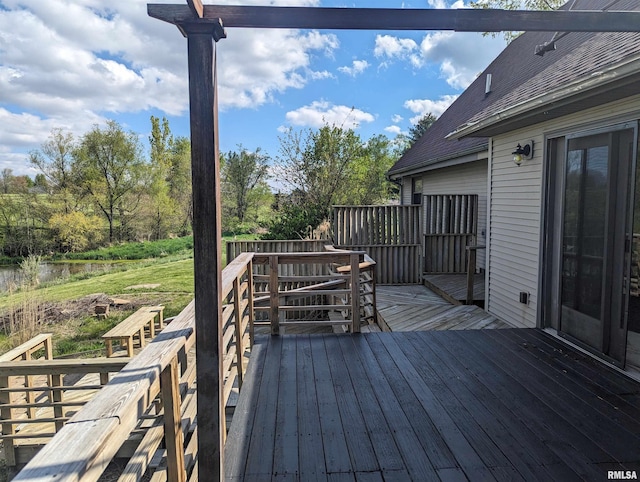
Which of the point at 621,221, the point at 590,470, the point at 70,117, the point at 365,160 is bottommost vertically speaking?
the point at 590,470

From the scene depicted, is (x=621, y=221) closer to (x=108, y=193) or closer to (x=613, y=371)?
(x=613, y=371)

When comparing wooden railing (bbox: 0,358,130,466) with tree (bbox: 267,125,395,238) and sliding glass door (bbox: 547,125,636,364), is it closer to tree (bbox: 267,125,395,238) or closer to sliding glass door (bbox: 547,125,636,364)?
sliding glass door (bbox: 547,125,636,364)

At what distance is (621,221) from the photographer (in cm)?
312

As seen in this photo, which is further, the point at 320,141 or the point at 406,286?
the point at 320,141

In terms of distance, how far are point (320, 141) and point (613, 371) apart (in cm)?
1131

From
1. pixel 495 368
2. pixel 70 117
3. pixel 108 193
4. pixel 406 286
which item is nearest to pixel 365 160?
pixel 406 286

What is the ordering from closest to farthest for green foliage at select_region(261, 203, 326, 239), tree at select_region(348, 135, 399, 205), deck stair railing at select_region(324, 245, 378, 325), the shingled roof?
the shingled roof < deck stair railing at select_region(324, 245, 378, 325) < green foliage at select_region(261, 203, 326, 239) < tree at select_region(348, 135, 399, 205)

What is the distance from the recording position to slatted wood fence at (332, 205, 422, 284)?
303 inches

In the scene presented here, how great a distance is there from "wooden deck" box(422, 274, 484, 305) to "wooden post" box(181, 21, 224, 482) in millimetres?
4783

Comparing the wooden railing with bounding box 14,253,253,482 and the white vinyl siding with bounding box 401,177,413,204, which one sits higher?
the white vinyl siding with bounding box 401,177,413,204

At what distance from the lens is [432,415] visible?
249cm

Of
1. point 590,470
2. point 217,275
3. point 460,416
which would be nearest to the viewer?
point 217,275

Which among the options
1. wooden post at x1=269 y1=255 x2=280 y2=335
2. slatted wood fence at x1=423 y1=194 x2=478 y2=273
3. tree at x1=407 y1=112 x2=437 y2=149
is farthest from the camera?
tree at x1=407 y1=112 x2=437 y2=149

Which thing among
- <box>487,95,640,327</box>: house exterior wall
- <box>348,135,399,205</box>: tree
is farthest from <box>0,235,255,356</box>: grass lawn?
<box>487,95,640,327</box>: house exterior wall
